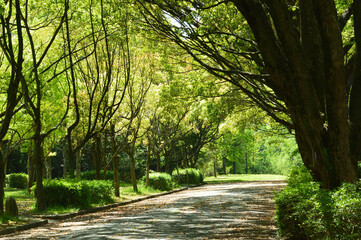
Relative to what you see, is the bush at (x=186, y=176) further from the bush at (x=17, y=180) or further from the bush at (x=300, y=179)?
the bush at (x=300, y=179)

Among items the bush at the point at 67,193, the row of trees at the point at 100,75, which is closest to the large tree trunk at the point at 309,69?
the row of trees at the point at 100,75

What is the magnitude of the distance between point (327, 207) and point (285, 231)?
2656 mm

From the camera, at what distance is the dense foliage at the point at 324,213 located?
472 centimetres

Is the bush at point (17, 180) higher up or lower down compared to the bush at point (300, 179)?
higher up

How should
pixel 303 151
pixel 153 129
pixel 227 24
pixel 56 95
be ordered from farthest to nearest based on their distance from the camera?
pixel 153 129 → pixel 56 95 → pixel 227 24 → pixel 303 151

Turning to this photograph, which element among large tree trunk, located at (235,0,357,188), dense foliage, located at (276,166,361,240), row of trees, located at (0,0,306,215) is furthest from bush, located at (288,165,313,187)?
row of trees, located at (0,0,306,215)

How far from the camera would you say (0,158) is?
13.2 meters

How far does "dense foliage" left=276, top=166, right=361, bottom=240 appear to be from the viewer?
4719 mm

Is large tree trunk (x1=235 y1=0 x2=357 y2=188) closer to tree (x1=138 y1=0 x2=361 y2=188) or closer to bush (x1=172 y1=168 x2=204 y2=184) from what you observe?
tree (x1=138 y1=0 x2=361 y2=188)

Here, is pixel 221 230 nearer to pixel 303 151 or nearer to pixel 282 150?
pixel 303 151

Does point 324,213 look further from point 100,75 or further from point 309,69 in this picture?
point 100,75

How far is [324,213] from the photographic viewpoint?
547 cm

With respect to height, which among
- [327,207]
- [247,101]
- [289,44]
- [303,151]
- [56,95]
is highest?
[56,95]

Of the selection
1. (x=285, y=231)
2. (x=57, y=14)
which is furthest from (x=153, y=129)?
(x=285, y=231)
